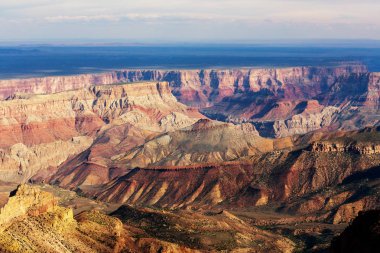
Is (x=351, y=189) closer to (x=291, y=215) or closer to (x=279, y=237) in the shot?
(x=291, y=215)

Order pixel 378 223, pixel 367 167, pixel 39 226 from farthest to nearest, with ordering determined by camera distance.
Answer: pixel 367 167
pixel 39 226
pixel 378 223

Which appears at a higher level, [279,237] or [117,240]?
[117,240]

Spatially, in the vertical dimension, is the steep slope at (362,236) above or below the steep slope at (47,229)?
above

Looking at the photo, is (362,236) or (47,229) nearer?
(362,236)

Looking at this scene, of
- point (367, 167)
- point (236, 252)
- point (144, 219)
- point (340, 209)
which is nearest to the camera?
point (236, 252)

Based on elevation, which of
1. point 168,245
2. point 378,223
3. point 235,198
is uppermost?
point 378,223

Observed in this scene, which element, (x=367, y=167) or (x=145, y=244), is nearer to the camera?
(x=145, y=244)

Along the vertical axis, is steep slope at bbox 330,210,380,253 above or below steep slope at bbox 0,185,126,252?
above

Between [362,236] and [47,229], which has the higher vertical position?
[362,236]

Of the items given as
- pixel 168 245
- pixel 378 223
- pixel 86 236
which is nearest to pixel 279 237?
pixel 168 245

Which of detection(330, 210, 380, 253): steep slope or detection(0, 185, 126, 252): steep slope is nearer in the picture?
detection(330, 210, 380, 253): steep slope

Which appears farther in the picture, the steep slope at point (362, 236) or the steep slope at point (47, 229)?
the steep slope at point (47, 229)
